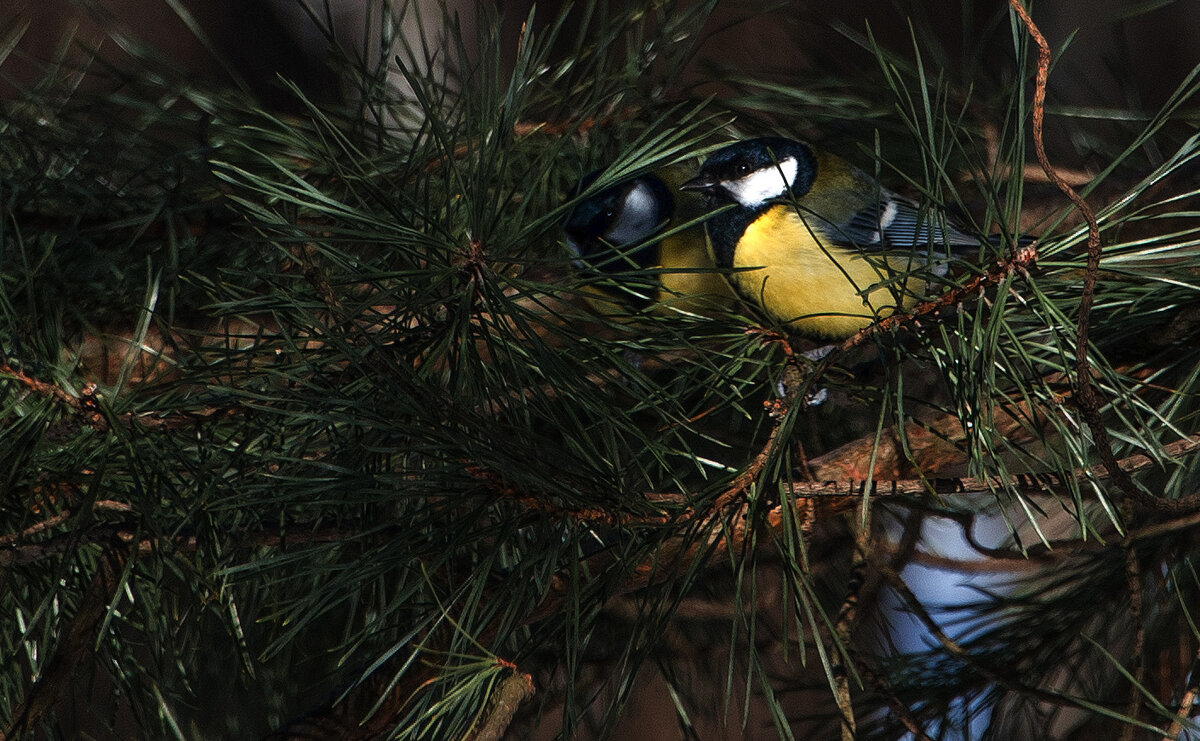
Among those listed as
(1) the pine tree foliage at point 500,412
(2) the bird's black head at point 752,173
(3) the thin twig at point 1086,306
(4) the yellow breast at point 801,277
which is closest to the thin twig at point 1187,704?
(1) the pine tree foliage at point 500,412

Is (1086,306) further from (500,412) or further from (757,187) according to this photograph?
(757,187)

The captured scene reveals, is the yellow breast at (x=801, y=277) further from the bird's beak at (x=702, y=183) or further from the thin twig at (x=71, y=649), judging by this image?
the thin twig at (x=71, y=649)

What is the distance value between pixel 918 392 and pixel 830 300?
11.6 inches

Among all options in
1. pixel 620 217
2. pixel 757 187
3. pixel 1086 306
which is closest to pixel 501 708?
pixel 1086 306

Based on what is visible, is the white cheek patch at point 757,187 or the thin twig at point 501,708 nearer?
the thin twig at point 501,708

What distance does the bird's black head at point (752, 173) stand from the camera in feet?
2.53

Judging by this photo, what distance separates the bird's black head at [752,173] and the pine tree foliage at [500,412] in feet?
0.09

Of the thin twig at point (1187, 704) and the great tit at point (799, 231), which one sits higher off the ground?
the great tit at point (799, 231)

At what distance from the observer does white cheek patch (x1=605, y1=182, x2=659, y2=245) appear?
0.93m

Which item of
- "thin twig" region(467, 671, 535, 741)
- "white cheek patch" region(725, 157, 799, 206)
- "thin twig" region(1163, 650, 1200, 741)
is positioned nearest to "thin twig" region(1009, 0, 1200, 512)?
"thin twig" region(1163, 650, 1200, 741)

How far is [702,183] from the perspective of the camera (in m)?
0.85

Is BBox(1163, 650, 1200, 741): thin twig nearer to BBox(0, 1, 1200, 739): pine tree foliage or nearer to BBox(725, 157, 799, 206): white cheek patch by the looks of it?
BBox(0, 1, 1200, 739): pine tree foliage

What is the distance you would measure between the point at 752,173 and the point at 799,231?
0.08m

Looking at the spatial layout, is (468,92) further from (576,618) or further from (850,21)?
(850,21)
